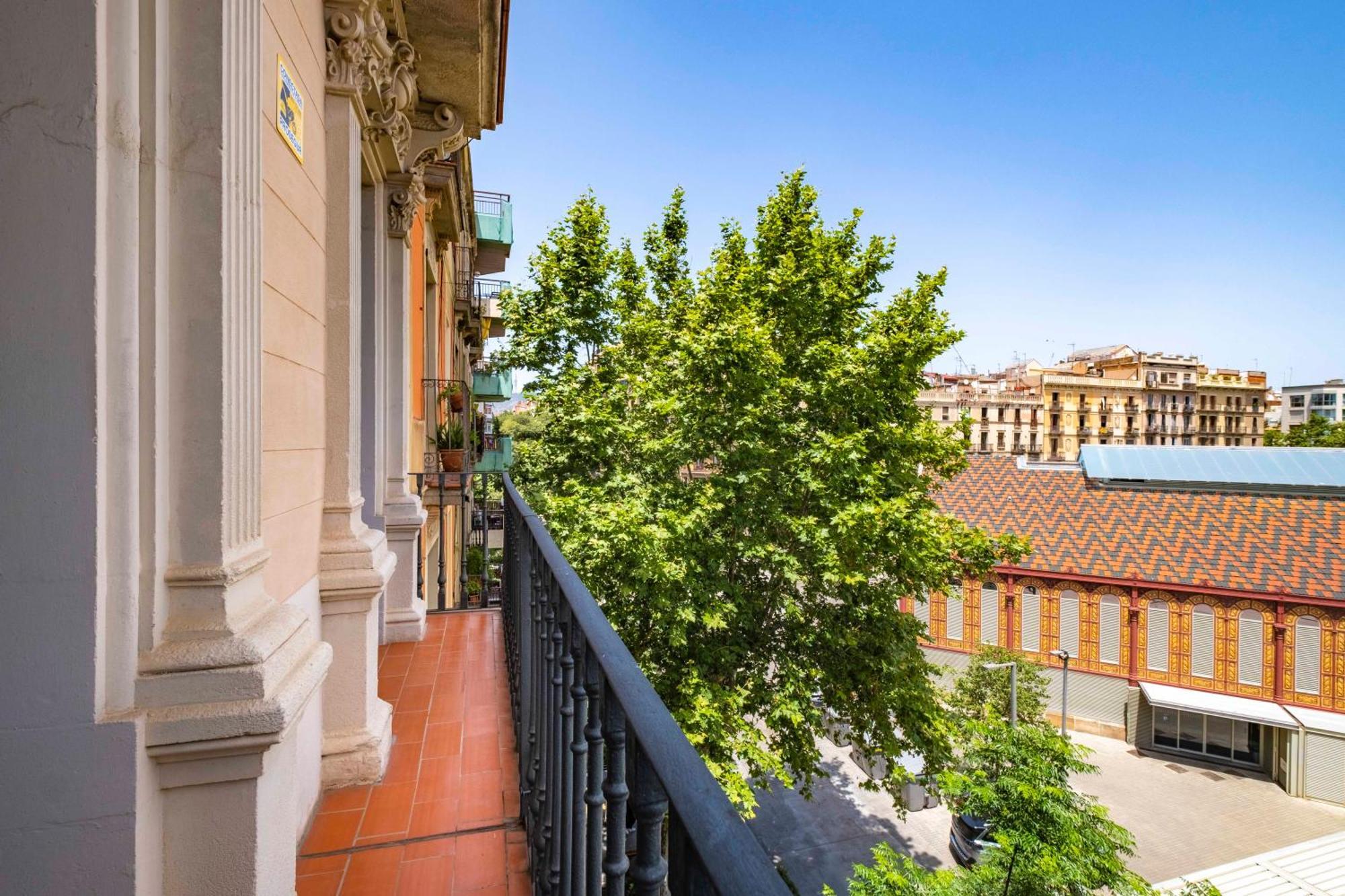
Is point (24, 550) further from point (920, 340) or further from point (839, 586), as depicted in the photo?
point (920, 340)

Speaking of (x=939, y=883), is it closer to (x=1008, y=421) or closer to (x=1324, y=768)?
(x=1324, y=768)

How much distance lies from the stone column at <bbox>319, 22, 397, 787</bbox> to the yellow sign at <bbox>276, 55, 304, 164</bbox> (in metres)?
0.61

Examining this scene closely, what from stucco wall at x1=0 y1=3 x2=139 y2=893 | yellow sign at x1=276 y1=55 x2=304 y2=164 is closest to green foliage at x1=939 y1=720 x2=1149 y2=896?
stucco wall at x1=0 y1=3 x2=139 y2=893

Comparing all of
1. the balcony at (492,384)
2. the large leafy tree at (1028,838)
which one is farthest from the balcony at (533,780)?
the balcony at (492,384)

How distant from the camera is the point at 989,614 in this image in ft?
71.6

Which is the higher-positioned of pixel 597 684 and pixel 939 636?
pixel 597 684

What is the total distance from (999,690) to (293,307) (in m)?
19.8

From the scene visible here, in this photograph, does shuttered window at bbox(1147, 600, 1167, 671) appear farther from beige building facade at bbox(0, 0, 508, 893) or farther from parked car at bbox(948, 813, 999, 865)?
beige building facade at bbox(0, 0, 508, 893)

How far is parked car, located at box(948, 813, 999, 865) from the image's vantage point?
12578 millimetres

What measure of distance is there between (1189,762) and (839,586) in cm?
1700

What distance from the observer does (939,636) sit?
22.9 m

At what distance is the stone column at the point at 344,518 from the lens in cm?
309

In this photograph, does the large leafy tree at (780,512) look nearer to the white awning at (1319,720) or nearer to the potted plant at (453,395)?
the potted plant at (453,395)

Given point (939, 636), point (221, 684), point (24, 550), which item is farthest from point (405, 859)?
point (939, 636)
